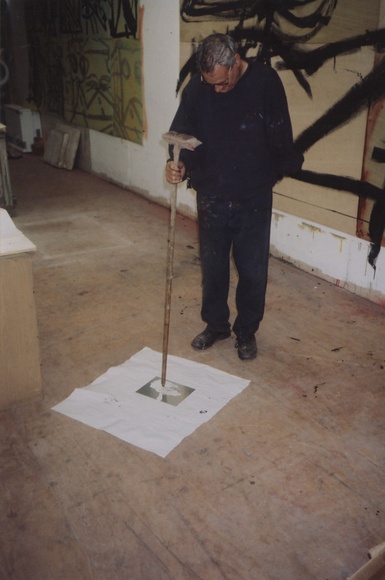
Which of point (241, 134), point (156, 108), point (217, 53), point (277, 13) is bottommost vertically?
point (156, 108)

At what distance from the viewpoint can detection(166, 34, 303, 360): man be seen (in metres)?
2.82

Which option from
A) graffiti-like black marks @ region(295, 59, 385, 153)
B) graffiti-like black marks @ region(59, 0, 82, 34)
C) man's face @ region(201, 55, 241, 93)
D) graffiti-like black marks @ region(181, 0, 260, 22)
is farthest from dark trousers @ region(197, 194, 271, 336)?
graffiti-like black marks @ region(59, 0, 82, 34)

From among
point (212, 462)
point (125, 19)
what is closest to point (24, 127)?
point (125, 19)

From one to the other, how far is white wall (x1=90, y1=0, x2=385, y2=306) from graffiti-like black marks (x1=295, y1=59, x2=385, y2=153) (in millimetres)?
678

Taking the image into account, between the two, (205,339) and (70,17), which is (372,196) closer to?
(205,339)

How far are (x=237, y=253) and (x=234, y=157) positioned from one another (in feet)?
1.87

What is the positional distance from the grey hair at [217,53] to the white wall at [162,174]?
1.99 metres

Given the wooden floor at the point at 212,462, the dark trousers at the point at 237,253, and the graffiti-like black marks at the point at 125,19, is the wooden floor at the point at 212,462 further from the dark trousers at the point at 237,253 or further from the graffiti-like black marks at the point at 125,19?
the graffiti-like black marks at the point at 125,19

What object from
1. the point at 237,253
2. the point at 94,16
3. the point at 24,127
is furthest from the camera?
the point at 24,127

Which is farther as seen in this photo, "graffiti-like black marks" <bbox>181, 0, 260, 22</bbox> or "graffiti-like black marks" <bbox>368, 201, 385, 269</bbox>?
"graffiti-like black marks" <bbox>181, 0, 260, 22</bbox>

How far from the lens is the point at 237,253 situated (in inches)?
127

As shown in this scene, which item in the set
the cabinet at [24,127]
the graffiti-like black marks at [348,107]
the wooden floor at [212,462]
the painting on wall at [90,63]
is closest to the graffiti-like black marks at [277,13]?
the graffiti-like black marks at [348,107]

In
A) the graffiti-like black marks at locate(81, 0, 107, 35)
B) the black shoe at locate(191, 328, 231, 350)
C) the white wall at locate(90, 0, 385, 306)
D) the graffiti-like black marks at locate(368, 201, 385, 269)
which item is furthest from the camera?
the graffiti-like black marks at locate(81, 0, 107, 35)

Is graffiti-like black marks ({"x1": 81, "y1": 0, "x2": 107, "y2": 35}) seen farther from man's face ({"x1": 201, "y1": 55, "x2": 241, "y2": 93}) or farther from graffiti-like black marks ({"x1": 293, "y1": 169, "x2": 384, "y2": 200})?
man's face ({"x1": 201, "y1": 55, "x2": 241, "y2": 93})
